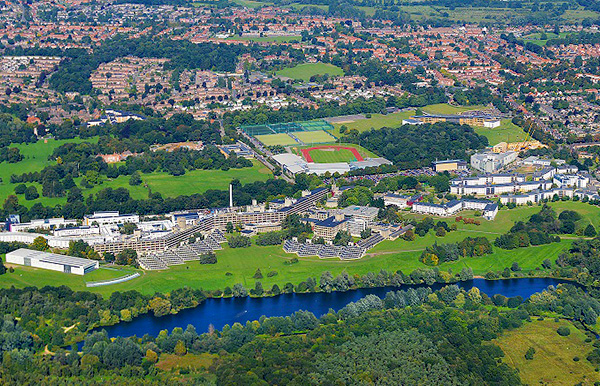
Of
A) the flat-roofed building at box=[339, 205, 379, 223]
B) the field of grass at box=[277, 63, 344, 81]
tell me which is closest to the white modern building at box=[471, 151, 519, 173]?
the flat-roofed building at box=[339, 205, 379, 223]

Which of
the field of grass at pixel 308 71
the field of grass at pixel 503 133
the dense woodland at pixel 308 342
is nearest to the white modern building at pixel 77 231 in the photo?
the dense woodland at pixel 308 342

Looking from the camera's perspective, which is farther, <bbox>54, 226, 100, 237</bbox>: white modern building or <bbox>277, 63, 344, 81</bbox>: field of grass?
<bbox>277, 63, 344, 81</bbox>: field of grass

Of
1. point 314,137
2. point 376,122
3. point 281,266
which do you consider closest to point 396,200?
point 281,266

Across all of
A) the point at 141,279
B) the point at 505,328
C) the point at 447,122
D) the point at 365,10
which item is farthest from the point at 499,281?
Answer: the point at 365,10

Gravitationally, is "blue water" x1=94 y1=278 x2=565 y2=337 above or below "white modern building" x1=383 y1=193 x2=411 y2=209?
above

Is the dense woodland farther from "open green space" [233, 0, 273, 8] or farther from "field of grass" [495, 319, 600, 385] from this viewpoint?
"open green space" [233, 0, 273, 8]

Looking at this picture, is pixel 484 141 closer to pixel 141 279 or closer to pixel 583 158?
pixel 583 158
